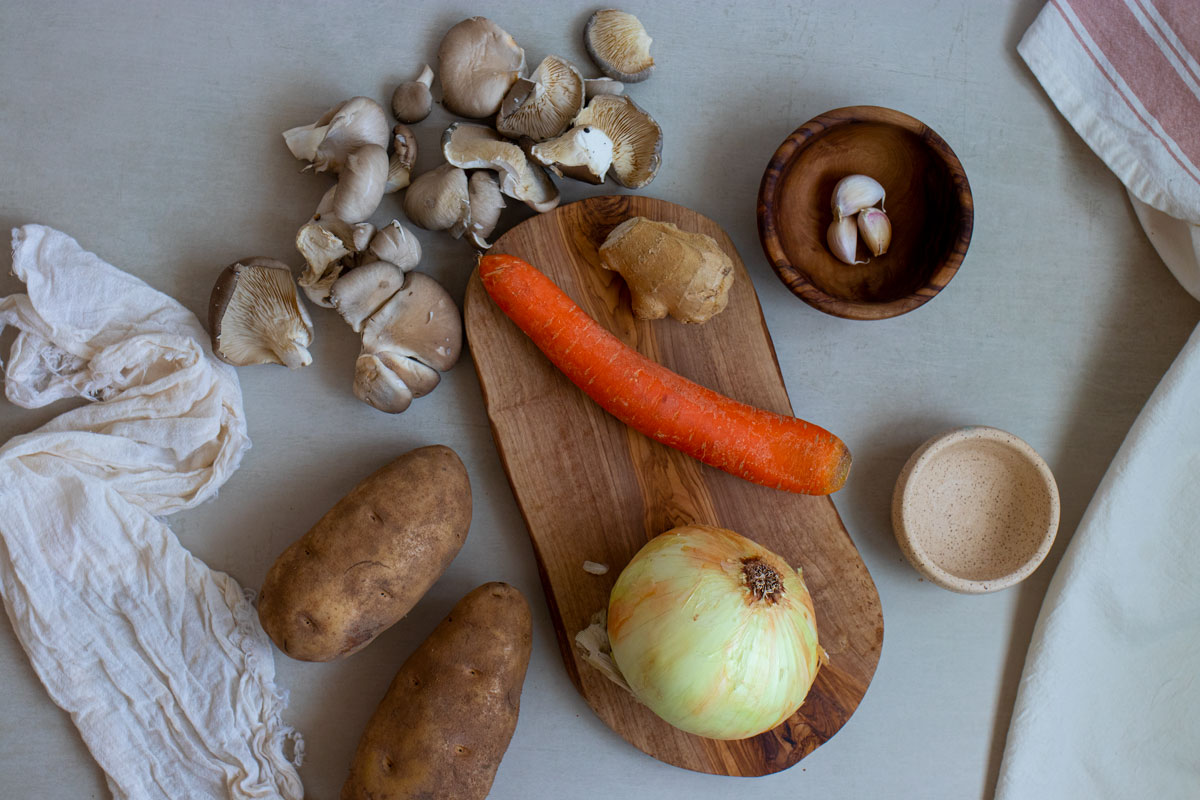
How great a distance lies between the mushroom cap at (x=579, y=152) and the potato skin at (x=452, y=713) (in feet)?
2.40

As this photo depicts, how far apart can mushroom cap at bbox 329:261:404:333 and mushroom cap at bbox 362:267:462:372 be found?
1 cm

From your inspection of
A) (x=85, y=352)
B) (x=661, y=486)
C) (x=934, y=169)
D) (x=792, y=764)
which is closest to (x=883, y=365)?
(x=934, y=169)

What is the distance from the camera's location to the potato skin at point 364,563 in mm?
1238

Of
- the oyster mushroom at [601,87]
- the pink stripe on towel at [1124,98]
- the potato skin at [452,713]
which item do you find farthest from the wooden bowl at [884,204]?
the potato skin at [452,713]

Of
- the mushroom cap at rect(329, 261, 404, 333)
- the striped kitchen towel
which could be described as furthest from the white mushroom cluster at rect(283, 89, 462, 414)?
the striped kitchen towel

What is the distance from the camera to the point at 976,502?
1.44 meters

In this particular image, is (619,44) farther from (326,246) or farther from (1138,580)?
(1138,580)

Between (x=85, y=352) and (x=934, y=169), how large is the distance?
1.54 meters

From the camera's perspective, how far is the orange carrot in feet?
4.32

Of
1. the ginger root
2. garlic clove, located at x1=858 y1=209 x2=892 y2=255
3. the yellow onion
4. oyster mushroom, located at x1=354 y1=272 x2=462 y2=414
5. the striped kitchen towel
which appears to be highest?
the striped kitchen towel

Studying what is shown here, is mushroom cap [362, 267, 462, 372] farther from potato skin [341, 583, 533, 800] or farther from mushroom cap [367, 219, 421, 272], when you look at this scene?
potato skin [341, 583, 533, 800]

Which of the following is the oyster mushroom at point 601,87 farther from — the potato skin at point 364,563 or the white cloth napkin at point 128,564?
the white cloth napkin at point 128,564

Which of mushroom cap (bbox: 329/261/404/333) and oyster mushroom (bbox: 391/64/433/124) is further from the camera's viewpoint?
oyster mushroom (bbox: 391/64/433/124)

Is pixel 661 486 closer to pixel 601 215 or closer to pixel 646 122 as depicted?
pixel 601 215
